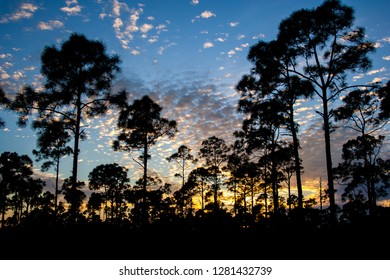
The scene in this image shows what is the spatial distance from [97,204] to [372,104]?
1959 inches

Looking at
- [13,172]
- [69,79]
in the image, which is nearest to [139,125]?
[69,79]

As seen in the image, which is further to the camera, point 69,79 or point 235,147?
point 235,147

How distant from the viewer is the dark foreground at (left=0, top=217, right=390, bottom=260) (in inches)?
322

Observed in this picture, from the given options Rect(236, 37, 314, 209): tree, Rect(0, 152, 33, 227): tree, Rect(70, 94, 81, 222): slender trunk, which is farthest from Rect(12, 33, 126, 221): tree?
Rect(0, 152, 33, 227): tree

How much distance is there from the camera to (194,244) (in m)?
9.77

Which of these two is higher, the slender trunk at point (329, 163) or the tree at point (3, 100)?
the tree at point (3, 100)

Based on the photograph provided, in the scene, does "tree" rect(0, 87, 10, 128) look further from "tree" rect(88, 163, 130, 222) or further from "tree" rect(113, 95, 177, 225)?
"tree" rect(88, 163, 130, 222)

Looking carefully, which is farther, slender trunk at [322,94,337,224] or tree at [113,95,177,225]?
tree at [113,95,177,225]

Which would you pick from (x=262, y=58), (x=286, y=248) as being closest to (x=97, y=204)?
(x=262, y=58)

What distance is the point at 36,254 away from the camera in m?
8.34

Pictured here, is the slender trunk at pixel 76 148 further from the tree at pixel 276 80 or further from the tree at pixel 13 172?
the tree at pixel 13 172

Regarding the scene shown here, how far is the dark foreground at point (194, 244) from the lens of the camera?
322 inches

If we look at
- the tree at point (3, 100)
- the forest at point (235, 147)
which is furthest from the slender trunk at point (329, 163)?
Answer: the tree at point (3, 100)

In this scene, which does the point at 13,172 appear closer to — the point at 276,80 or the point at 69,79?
the point at 69,79
